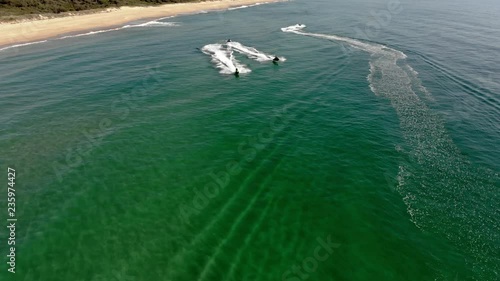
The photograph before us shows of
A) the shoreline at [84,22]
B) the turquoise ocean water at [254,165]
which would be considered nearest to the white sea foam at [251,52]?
the turquoise ocean water at [254,165]

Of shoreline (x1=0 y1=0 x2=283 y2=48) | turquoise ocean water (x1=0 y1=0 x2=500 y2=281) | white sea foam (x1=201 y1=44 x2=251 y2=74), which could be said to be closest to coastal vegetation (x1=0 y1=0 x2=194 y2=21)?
shoreline (x1=0 y1=0 x2=283 y2=48)

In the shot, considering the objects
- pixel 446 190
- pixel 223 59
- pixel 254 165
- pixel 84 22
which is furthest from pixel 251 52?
pixel 84 22

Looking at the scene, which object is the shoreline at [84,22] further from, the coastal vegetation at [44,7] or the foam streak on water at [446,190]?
the foam streak on water at [446,190]

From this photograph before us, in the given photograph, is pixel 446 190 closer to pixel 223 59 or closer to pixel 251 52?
pixel 223 59

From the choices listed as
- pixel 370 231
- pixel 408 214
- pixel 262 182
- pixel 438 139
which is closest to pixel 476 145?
pixel 438 139

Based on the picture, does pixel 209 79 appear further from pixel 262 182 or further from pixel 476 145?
pixel 476 145

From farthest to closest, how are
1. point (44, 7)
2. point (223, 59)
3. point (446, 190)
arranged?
point (44, 7), point (223, 59), point (446, 190)
